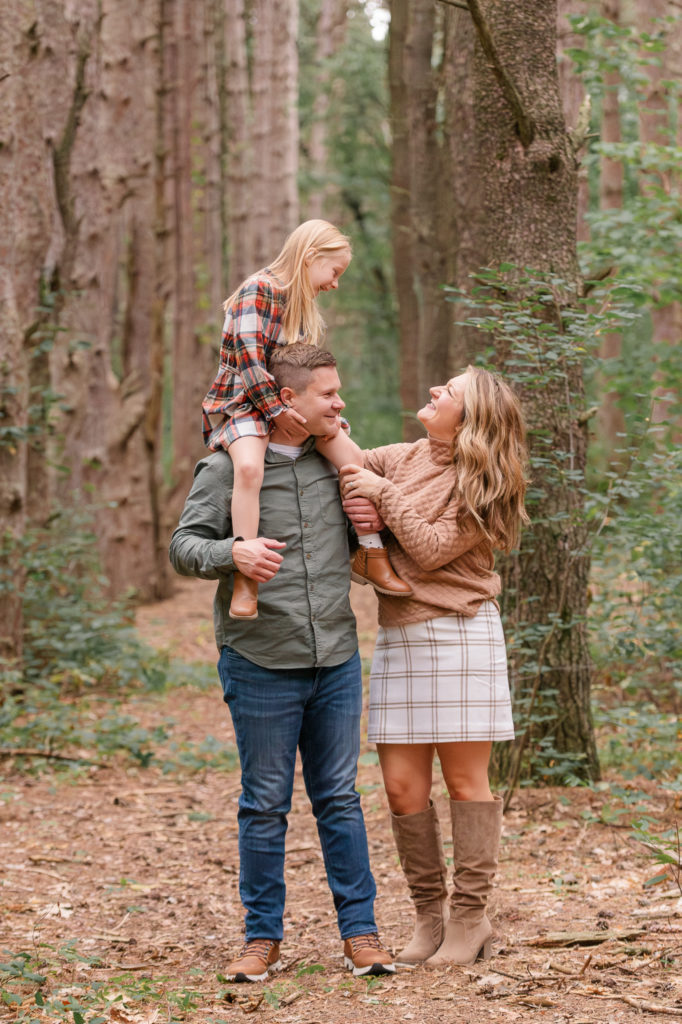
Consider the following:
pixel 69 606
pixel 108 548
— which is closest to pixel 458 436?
pixel 69 606

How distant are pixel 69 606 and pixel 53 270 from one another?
2.93 metres

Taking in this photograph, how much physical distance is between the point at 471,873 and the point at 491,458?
1330 millimetres

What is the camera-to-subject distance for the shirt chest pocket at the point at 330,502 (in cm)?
354

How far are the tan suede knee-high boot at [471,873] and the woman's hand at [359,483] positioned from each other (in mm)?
1042

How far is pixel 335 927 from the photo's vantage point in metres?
4.25

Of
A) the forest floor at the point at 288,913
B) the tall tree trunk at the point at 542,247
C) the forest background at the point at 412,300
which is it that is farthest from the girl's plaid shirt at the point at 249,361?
the tall tree trunk at the point at 542,247

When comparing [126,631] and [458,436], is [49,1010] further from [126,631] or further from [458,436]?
[126,631]

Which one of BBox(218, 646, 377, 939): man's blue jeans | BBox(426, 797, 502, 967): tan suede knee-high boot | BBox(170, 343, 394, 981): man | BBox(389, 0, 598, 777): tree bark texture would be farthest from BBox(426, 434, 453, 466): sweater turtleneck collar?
BBox(389, 0, 598, 777): tree bark texture

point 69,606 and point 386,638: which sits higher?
point 386,638

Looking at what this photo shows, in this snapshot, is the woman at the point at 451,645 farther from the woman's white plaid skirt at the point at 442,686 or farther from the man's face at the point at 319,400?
the man's face at the point at 319,400

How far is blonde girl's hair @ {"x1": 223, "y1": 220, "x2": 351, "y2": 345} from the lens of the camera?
349 centimetres

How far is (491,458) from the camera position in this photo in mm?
3457

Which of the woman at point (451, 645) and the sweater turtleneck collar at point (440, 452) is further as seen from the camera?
the sweater turtleneck collar at point (440, 452)

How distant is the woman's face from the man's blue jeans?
2.66 ft
